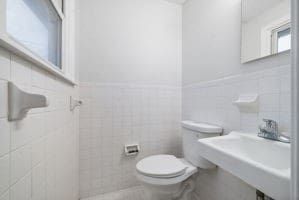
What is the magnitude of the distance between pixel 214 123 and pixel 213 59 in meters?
0.57

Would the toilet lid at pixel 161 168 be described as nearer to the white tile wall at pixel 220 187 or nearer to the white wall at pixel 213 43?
the white tile wall at pixel 220 187

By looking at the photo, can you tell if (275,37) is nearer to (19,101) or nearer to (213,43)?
(213,43)

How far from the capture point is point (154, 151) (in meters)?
1.69

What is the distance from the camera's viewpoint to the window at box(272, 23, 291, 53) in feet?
2.53

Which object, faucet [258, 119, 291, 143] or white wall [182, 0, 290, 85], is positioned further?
white wall [182, 0, 290, 85]

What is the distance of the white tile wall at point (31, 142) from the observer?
37cm

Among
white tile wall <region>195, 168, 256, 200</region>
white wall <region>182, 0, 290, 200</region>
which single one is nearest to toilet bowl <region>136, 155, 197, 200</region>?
white tile wall <region>195, 168, 256, 200</region>

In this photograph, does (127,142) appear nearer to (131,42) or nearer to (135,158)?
(135,158)

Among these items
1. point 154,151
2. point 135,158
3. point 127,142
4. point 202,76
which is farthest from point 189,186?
point 202,76

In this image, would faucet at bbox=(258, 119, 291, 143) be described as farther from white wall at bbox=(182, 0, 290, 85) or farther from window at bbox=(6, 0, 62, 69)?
window at bbox=(6, 0, 62, 69)

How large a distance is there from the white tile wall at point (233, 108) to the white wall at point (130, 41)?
501 mm

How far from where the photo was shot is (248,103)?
917 millimetres

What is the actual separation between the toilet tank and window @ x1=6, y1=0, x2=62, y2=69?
1.15m

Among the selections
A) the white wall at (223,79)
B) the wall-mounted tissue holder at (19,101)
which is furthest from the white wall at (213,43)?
the wall-mounted tissue holder at (19,101)
